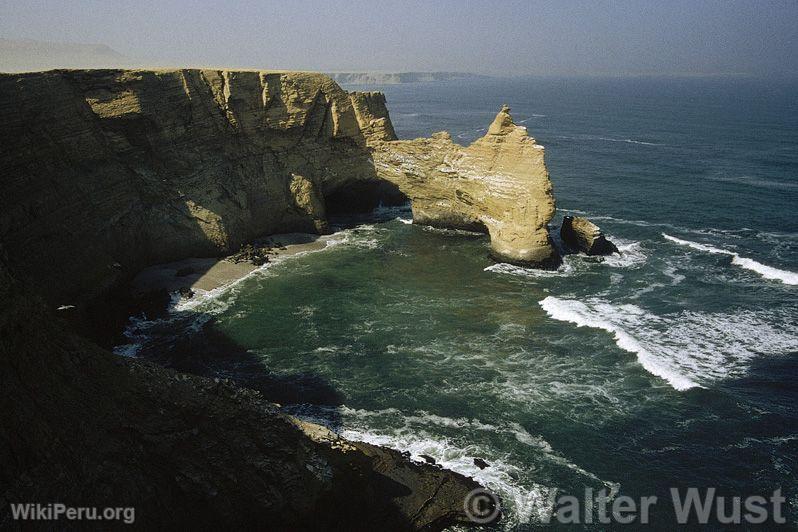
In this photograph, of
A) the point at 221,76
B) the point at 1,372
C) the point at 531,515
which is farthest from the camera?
the point at 221,76

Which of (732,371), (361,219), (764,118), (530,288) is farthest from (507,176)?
(764,118)

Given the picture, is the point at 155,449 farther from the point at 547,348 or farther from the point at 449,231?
the point at 449,231

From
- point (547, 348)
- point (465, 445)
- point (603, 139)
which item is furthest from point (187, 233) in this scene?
point (603, 139)

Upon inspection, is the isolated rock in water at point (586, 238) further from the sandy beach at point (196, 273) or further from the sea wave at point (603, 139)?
the sea wave at point (603, 139)

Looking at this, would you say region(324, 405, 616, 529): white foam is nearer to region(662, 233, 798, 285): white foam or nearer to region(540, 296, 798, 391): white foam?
region(540, 296, 798, 391): white foam

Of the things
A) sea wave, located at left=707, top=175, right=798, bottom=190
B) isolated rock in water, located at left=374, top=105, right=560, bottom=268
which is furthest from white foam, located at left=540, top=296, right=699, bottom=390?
sea wave, located at left=707, top=175, right=798, bottom=190

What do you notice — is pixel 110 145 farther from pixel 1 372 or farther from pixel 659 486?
pixel 659 486
